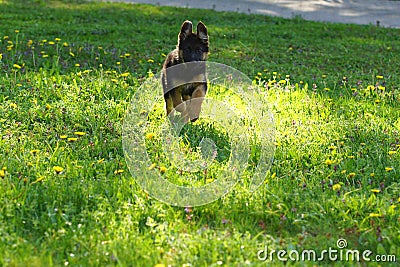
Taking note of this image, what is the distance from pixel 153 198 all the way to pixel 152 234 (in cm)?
42

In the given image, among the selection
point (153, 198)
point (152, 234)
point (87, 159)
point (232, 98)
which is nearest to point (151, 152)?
point (87, 159)

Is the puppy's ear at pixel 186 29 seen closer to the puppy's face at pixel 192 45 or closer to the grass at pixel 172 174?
the puppy's face at pixel 192 45

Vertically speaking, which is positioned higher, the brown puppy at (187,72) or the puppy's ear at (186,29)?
the puppy's ear at (186,29)

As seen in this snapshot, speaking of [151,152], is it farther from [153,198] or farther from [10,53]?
[10,53]

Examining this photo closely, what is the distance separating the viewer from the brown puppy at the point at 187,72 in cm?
572

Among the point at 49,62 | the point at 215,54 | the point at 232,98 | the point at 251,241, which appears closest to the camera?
the point at 251,241

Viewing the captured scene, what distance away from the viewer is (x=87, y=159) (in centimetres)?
508

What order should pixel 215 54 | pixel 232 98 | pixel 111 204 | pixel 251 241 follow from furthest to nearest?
pixel 215 54 → pixel 232 98 → pixel 111 204 → pixel 251 241

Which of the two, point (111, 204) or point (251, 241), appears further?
point (111, 204)
